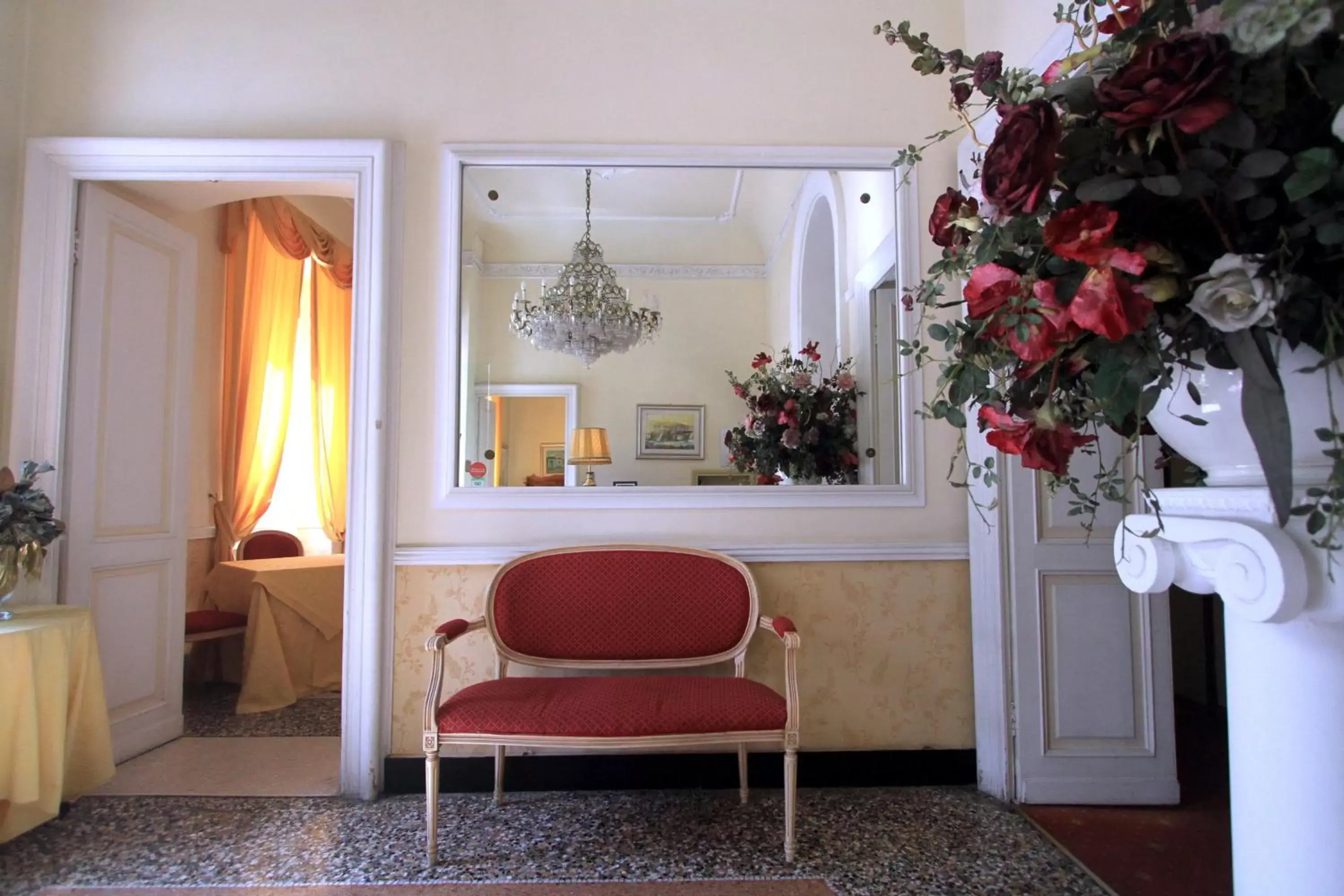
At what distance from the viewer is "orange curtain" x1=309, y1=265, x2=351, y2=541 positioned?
17.9ft

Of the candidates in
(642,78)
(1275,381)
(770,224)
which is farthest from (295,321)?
(1275,381)

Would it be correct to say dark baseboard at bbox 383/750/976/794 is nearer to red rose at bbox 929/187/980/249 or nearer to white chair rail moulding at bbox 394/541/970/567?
white chair rail moulding at bbox 394/541/970/567

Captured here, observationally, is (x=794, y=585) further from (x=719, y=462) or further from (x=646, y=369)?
(x=646, y=369)

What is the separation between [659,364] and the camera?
2.90 m

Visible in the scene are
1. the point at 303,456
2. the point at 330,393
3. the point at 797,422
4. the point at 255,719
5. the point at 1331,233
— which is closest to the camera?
the point at 1331,233

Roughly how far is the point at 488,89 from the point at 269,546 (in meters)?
3.47

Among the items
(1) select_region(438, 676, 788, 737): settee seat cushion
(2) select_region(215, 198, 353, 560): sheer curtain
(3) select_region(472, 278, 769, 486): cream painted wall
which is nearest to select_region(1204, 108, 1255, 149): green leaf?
(1) select_region(438, 676, 788, 737): settee seat cushion

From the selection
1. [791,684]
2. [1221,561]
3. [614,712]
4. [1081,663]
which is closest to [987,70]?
[1221,561]

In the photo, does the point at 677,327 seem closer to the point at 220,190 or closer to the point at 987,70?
the point at 987,70

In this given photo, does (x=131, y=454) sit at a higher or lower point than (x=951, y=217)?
lower

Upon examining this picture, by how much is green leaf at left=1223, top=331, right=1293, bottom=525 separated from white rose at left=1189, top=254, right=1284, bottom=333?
1.2 inches

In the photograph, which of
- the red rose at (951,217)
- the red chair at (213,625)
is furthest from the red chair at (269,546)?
the red rose at (951,217)

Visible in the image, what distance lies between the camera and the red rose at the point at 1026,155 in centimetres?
77

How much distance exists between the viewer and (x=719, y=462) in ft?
9.40
